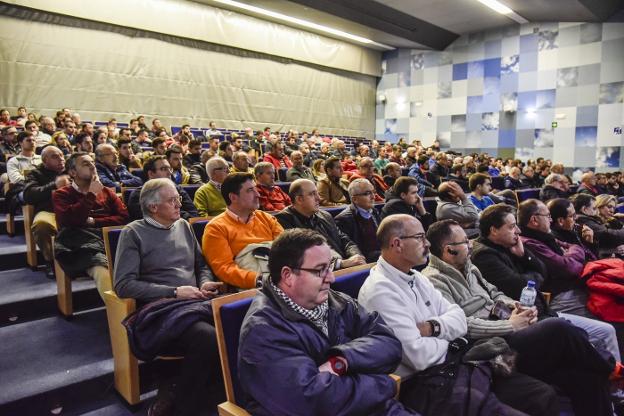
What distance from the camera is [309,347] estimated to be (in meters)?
1.18

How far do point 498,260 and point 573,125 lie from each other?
971cm

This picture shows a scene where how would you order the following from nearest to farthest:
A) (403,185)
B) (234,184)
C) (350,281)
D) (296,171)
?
(350,281)
(234,184)
(403,185)
(296,171)

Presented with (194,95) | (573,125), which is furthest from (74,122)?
(573,125)

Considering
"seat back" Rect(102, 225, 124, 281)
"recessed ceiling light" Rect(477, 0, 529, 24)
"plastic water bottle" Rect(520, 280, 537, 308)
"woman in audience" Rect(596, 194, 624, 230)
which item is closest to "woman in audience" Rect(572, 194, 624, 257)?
"woman in audience" Rect(596, 194, 624, 230)

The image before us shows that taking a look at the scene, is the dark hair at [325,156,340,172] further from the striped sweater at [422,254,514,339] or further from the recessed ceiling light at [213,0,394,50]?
the recessed ceiling light at [213,0,394,50]

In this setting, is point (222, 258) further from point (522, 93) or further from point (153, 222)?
point (522, 93)

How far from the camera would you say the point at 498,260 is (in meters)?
2.06

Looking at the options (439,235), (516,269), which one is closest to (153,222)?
(439,235)

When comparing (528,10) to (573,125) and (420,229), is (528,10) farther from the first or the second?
(420,229)

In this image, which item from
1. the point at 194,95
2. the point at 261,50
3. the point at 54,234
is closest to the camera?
the point at 54,234

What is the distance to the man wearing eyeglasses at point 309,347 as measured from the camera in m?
1.06

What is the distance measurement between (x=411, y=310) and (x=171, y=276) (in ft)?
3.40

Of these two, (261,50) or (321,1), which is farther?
(261,50)

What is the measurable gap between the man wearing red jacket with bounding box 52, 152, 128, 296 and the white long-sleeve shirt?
54.4 inches
